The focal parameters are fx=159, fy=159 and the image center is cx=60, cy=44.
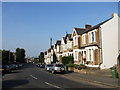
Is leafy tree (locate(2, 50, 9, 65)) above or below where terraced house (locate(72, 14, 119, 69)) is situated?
below

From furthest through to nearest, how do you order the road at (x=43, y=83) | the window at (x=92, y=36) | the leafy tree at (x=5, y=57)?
the leafy tree at (x=5, y=57) < the window at (x=92, y=36) < the road at (x=43, y=83)

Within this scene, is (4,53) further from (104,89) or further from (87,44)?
(104,89)

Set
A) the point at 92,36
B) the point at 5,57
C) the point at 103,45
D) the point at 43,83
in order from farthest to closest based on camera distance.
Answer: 1. the point at 5,57
2. the point at 92,36
3. the point at 103,45
4. the point at 43,83

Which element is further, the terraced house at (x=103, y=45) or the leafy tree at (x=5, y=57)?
the leafy tree at (x=5, y=57)

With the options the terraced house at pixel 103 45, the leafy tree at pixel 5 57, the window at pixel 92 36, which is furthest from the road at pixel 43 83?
the leafy tree at pixel 5 57

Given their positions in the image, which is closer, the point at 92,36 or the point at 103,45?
the point at 103,45

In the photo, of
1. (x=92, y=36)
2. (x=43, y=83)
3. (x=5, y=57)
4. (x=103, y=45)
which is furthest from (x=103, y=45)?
(x=5, y=57)

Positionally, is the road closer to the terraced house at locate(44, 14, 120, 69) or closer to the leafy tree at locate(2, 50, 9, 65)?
the terraced house at locate(44, 14, 120, 69)

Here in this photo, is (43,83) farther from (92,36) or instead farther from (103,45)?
(92,36)

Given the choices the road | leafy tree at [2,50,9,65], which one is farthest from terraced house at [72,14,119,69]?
leafy tree at [2,50,9,65]

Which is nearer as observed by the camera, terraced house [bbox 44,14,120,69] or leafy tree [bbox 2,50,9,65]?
terraced house [bbox 44,14,120,69]

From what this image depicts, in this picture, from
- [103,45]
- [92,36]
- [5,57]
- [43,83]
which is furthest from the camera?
[5,57]

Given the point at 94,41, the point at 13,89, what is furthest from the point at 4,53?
the point at 13,89

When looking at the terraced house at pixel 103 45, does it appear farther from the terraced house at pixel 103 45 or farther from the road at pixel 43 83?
the road at pixel 43 83
